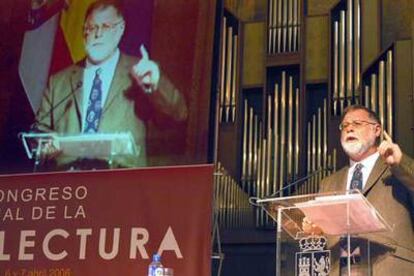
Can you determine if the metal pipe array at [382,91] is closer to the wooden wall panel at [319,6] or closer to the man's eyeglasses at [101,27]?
the wooden wall panel at [319,6]

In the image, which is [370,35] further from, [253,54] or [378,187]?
[378,187]

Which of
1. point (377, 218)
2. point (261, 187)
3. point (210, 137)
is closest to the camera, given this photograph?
point (377, 218)

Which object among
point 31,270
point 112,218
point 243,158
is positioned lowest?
point 31,270

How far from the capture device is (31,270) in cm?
445

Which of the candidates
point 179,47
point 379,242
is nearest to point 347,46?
point 179,47

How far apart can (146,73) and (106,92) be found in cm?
25

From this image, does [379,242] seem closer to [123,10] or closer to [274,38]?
[123,10]

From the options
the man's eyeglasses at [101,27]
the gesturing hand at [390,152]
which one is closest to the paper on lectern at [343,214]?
the gesturing hand at [390,152]

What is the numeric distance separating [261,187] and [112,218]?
2452 mm

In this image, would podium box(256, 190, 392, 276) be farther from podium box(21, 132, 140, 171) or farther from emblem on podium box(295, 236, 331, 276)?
podium box(21, 132, 140, 171)

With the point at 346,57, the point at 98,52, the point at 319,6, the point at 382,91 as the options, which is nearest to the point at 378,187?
the point at 98,52

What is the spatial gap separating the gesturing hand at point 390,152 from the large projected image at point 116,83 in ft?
5.11

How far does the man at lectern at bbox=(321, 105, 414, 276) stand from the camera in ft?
9.71

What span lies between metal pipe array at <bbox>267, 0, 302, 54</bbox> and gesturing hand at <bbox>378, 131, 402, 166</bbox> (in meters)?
4.13
